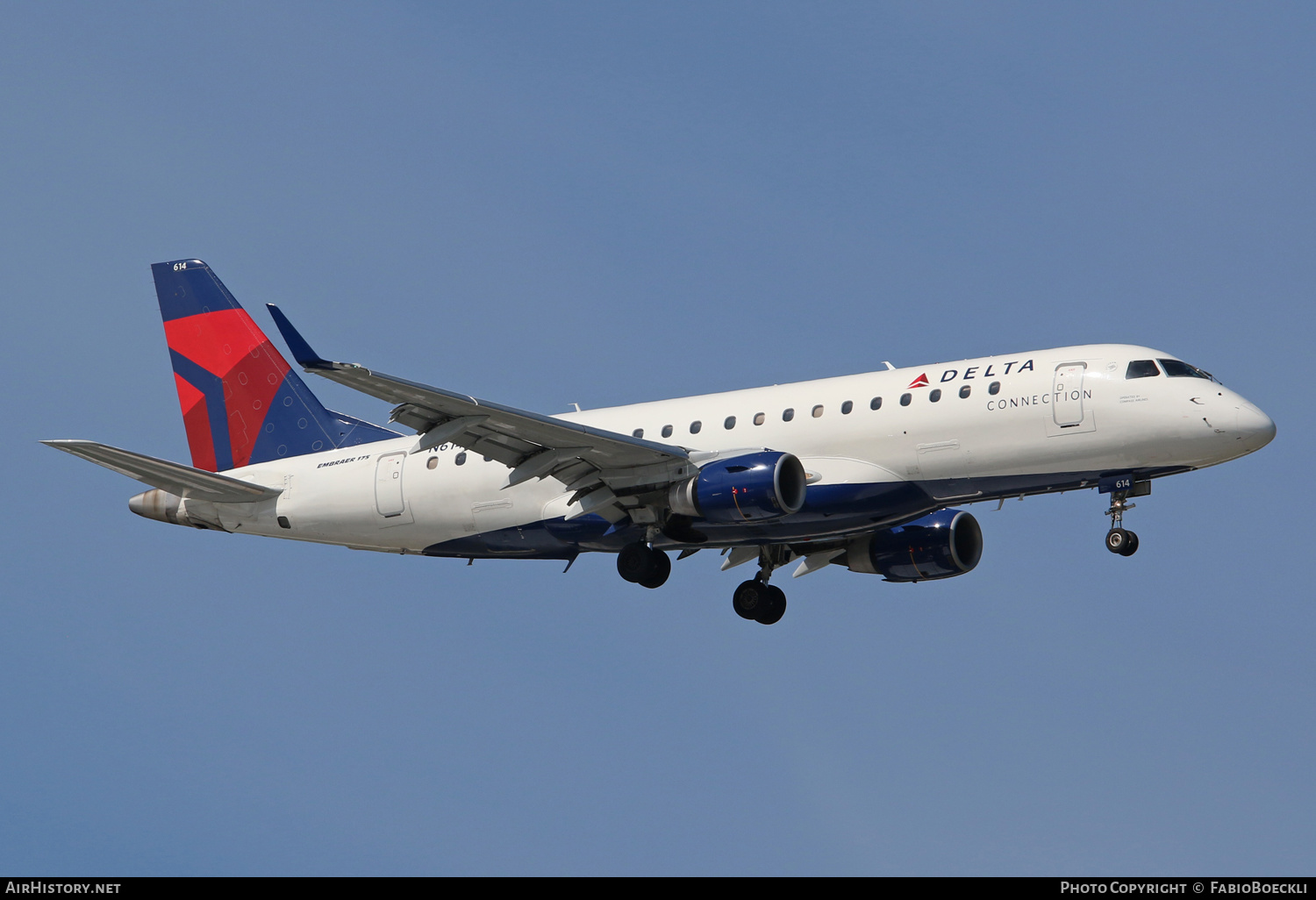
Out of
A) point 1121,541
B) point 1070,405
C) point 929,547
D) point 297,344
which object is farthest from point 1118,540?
point 297,344

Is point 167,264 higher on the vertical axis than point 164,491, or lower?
higher

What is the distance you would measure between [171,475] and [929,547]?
18.7 metres

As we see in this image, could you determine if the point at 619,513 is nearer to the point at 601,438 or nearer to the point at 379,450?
the point at 601,438

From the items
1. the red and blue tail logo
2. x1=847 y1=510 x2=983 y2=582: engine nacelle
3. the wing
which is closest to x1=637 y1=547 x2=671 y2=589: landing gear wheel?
the wing

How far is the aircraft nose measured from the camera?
33188mm

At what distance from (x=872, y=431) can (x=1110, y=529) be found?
5.47 meters

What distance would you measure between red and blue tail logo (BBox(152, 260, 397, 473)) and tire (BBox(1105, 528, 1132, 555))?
18506mm

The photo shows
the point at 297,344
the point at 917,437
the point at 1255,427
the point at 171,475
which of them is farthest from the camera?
the point at 171,475

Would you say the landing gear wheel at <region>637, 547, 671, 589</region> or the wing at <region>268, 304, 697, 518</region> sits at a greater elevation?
the wing at <region>268, 304, 697, 518</region>

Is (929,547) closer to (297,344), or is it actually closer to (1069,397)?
(1069,397)

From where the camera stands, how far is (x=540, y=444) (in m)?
36.1

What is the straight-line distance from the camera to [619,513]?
37688 mm

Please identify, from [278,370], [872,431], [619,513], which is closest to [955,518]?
[872,431]

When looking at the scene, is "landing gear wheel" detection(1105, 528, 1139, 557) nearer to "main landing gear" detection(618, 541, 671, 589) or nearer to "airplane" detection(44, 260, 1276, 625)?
"airplane" detection(44, 260, 1276, 625)
